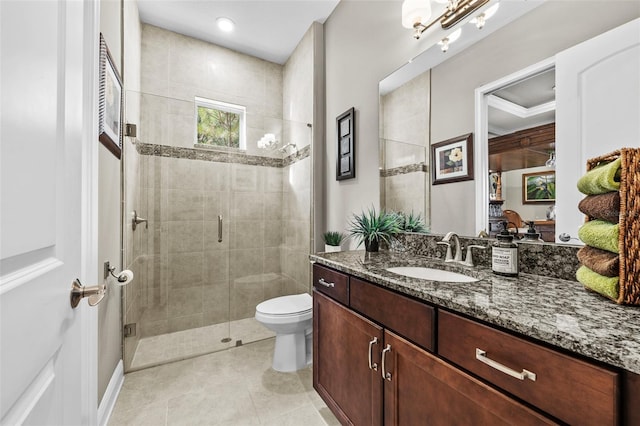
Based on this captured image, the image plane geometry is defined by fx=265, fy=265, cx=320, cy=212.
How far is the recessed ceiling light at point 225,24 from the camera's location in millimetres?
2434

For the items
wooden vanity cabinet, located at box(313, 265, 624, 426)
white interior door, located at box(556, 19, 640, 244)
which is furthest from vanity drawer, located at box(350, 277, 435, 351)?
white interior door, located at box(556, 19, 640, 244)

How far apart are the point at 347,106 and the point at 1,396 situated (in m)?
2.26

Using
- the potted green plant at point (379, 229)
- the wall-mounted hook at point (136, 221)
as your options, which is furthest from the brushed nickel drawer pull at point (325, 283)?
the wall-mounted hook at point (136, 221)

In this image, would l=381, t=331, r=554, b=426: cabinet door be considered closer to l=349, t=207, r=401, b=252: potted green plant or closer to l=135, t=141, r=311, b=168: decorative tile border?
l=349, t=207, r=401, b=252: potted green plant

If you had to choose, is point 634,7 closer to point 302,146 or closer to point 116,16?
point 302,146

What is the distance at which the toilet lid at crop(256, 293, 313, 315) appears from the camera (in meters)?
1.88

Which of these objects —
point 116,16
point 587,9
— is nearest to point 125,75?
point 116,16

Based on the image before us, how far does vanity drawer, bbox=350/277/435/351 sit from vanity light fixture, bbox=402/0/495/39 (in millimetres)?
1340

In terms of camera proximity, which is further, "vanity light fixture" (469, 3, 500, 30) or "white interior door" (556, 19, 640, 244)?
"vanity light fixture" (469, 3, 500, 30)

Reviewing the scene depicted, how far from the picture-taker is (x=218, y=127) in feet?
8.35

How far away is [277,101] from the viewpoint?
10.3ft

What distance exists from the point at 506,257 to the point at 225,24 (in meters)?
2.90

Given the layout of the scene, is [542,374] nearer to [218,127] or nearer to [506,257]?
[506,257]

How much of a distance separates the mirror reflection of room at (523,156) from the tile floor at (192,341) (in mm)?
2015
